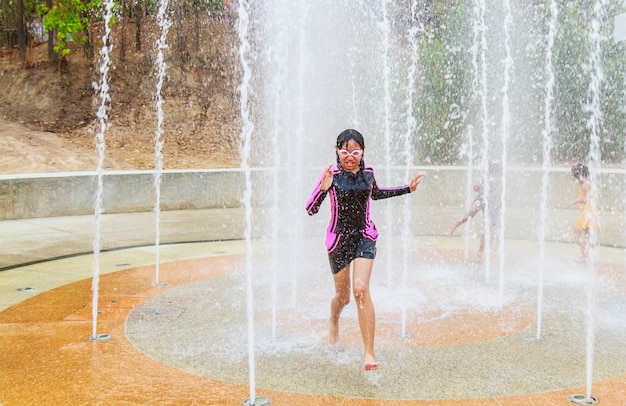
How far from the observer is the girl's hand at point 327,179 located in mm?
3695

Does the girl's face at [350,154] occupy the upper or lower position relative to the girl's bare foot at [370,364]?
upper

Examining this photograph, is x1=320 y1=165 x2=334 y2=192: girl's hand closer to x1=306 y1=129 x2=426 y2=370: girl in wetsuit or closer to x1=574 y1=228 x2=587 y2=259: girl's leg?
x1=306 y1=129 x2=426 y2=370: girl in wetsuit

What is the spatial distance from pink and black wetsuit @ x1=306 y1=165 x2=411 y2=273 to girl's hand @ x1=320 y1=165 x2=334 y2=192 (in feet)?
0.15

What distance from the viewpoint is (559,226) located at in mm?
10203

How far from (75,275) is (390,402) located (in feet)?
14.3

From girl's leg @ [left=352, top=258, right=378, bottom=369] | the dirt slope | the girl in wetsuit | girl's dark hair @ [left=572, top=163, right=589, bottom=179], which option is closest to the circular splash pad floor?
girl's leg @ [left=352, top=258, right=378, bottom=369]

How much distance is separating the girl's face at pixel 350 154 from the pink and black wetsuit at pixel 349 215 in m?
0.07

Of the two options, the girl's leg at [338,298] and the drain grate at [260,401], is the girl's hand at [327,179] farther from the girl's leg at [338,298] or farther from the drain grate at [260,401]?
the drain grate at [260,401]

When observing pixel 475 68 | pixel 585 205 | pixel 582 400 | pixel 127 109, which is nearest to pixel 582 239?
pixel 585 205

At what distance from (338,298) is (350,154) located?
3.03 feet

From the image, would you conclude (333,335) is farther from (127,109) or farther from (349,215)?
(127,109)

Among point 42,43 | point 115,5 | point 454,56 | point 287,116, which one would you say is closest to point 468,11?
point 454,56

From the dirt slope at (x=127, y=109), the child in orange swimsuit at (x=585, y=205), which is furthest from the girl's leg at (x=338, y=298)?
the dirt slope at (x=127, y=109)

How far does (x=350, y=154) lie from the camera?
3717mm
